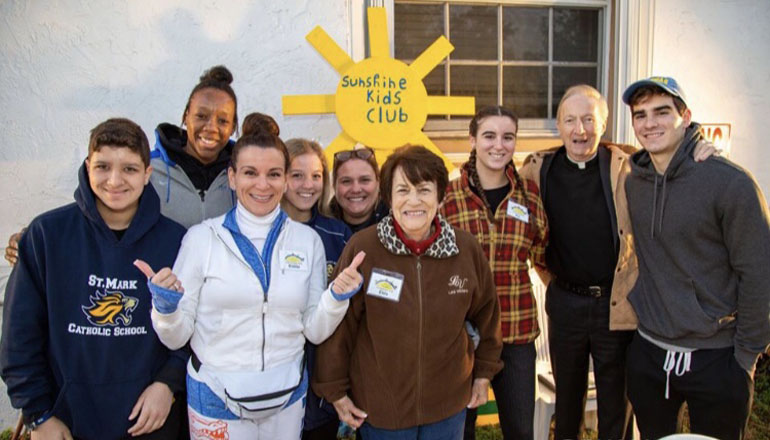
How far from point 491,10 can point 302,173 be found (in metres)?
2.47

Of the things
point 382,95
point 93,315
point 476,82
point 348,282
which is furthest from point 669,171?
point 476,82

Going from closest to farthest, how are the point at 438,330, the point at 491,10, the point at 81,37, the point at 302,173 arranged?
the point at 438,330
the point at 302,173
the point at 81,37
the point at 491,10

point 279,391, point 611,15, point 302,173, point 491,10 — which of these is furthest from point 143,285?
point 611,15

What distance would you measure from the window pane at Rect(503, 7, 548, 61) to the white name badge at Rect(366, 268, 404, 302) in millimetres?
2755

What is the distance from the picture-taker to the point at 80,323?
156 cm

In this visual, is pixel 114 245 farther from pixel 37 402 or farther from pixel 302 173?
pixel 302 173

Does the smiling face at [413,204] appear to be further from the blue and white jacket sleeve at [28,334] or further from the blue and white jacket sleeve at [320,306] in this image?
the blue and white jacket sleeve at [28,334]

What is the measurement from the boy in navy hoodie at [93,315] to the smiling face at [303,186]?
1.77ft

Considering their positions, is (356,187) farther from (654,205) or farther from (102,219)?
(654,205)

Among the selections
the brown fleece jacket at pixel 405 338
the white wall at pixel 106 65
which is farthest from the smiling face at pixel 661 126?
the white wall at pixel 106 65

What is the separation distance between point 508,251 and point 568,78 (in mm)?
2467

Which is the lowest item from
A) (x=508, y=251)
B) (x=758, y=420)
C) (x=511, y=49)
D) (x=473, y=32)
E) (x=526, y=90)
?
(x=758, y=420)

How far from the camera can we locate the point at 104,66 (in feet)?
10.3

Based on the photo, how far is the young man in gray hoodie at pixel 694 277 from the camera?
180 cm
